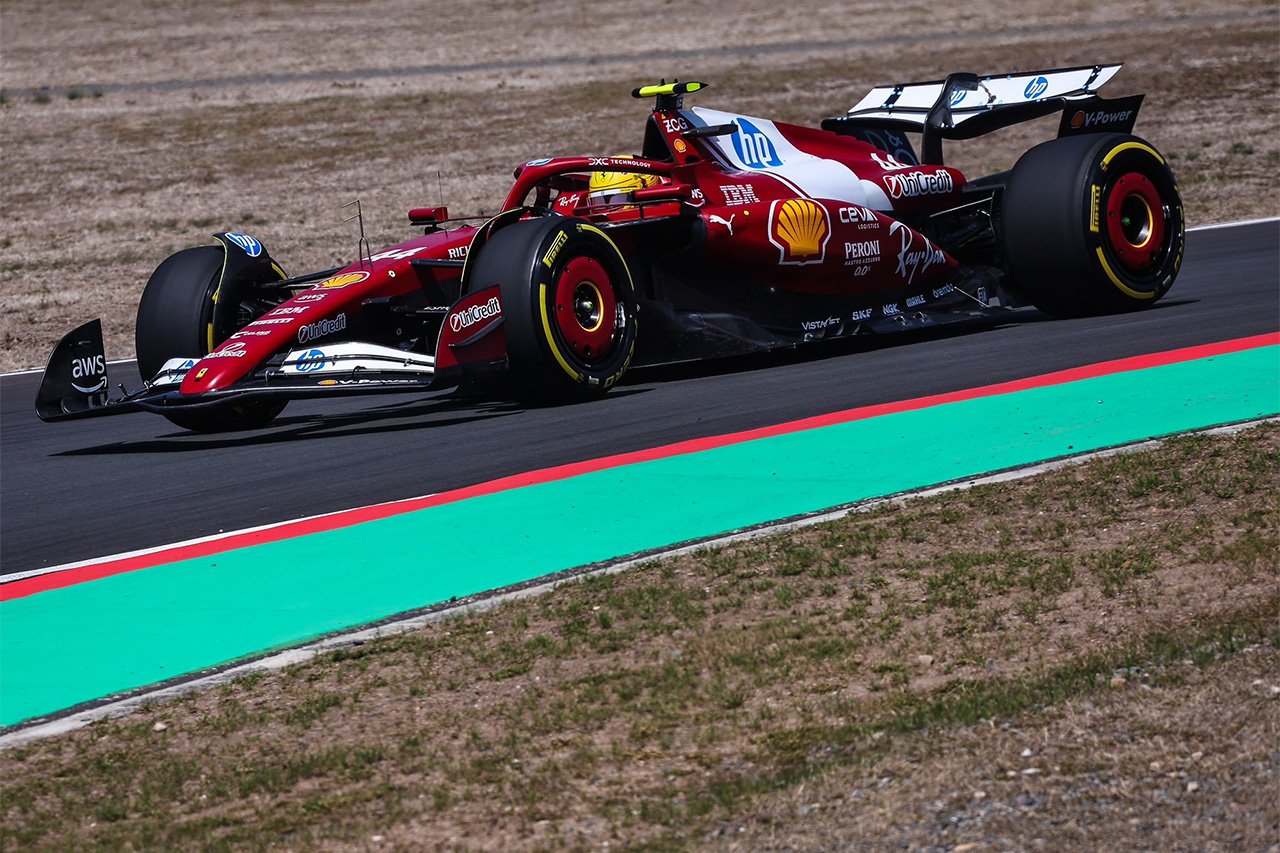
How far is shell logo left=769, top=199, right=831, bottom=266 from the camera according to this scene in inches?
406

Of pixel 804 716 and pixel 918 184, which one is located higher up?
pixel 918 184

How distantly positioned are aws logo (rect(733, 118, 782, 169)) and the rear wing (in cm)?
107

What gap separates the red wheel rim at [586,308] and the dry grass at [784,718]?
3018mm

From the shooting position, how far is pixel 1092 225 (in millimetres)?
10719

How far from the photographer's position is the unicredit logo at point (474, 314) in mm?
8812

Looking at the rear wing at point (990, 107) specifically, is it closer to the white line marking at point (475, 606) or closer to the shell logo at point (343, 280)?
the shell logo at point (343, 280)

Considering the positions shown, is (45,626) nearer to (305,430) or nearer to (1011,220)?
(305,430)

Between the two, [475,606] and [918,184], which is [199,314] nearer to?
[475,606]

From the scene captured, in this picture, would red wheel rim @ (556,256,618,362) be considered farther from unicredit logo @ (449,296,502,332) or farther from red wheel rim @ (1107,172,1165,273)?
red wheel rim @ (1107,172,1165,273)

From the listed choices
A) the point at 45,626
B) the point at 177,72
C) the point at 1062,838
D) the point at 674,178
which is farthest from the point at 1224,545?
the point at 177,72

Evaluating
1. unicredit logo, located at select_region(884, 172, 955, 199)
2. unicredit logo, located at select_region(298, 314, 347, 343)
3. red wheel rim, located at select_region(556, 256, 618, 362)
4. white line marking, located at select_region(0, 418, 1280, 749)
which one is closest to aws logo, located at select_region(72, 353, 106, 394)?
unicredit logo, located at select_region(298, 314, 347, 343)

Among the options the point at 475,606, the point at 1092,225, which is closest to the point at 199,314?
the point at 475,606

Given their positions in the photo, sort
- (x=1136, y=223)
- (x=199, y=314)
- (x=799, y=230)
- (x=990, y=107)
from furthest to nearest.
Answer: (x=990, y=107)
(x=1136, y=223)
(x=799, y=230)
(x=199, y=314)

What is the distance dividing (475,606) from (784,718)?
1632 mm
